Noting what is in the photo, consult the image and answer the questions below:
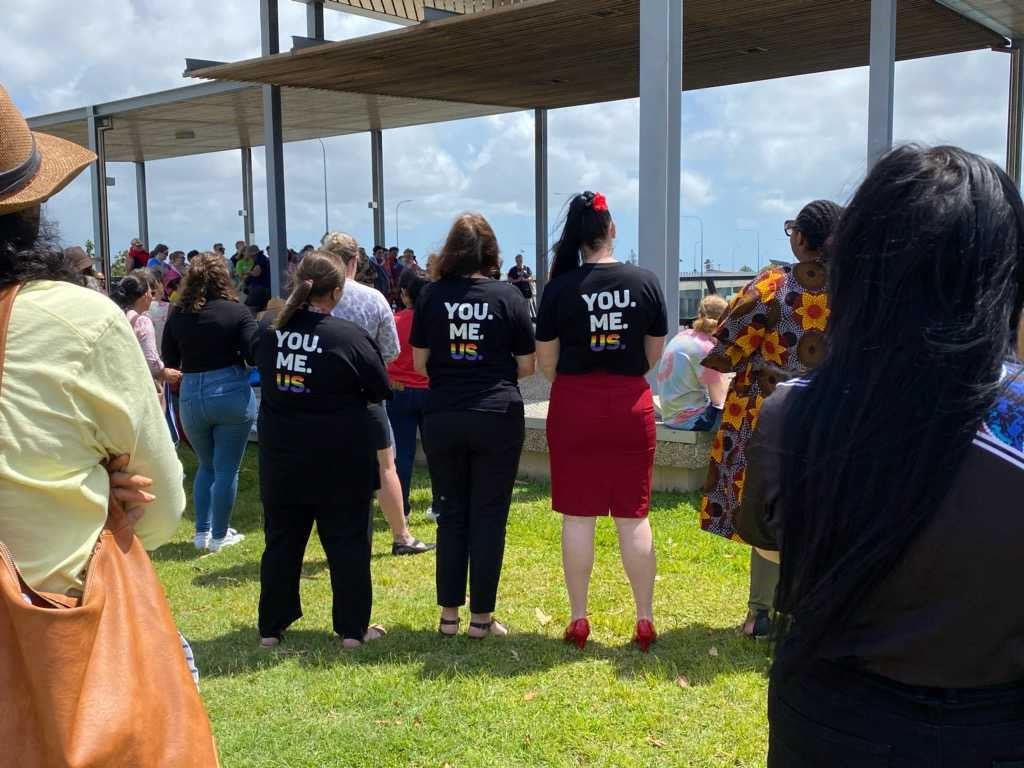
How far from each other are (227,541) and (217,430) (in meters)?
0.84

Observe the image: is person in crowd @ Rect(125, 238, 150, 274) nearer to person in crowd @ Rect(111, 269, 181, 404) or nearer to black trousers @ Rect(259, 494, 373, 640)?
person in crowd @ Rect(111, 269, 181, 404)

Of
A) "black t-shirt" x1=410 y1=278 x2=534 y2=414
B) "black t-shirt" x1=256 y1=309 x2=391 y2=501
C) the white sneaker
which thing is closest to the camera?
"black t-shirt" x1=256 y1=309 x2=391 y2=501

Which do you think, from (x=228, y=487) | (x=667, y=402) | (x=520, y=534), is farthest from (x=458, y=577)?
(x=667, y=402)

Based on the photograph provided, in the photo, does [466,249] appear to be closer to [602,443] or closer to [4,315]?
[602,443]

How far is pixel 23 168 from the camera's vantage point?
172 centimetres

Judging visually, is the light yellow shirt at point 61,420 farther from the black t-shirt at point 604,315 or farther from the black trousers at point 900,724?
the black t-shirt at point 604,315

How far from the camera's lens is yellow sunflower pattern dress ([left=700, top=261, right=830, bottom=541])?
4.08m

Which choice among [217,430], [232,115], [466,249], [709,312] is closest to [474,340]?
[466,249]

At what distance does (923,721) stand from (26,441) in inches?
59.9

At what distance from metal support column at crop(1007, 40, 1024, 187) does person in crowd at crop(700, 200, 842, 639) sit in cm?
730

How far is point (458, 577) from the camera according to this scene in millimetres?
4695

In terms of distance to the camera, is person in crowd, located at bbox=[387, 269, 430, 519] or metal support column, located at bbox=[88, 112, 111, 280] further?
metal support column, located at bbox=[88, 112, 111, 280]

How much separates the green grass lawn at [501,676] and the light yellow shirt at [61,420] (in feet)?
6.84

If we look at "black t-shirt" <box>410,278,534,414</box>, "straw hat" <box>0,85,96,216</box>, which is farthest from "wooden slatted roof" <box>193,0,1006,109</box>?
"straw hat" <box>0,85,96,216</box>
